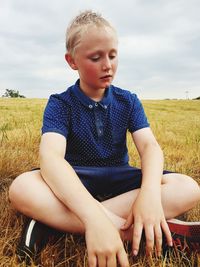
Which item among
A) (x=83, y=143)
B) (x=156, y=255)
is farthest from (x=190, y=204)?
(x=83, y=143)

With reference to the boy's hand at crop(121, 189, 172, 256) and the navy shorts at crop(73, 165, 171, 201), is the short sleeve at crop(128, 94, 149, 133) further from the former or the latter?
the boy's hand at crop(121, 189, 172, 256)

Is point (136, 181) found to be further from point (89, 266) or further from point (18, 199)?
point (89, 266)

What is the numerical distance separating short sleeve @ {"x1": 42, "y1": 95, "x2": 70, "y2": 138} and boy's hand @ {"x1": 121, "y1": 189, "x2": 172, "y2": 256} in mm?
619

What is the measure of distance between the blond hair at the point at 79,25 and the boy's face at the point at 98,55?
0.10 ft

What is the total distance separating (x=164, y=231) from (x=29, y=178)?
2.34 ft

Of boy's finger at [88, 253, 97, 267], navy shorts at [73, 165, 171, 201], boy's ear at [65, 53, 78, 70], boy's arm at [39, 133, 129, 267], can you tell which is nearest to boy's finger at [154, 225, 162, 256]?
boy's arm at [39, 133, 129, 267]

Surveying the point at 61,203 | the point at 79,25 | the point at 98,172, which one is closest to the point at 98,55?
the point at 79,25

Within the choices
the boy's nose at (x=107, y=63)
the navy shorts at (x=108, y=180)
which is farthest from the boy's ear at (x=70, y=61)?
the navy shorts at (x=108, y=180)

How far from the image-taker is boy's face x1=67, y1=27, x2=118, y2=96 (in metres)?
2.07

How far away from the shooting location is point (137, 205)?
1.74 m

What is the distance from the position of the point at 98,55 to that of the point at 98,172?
636 millimetres

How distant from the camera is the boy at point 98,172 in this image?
5.42ft

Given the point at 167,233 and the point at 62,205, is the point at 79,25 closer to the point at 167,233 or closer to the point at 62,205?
the point at 62,205

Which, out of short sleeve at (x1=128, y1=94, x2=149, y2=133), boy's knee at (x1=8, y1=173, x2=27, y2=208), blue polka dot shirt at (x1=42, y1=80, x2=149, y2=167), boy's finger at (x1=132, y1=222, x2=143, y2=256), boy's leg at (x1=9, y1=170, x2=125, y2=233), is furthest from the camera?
short sleeve at (x1=128, y1=94, x2=149, y2=133)
